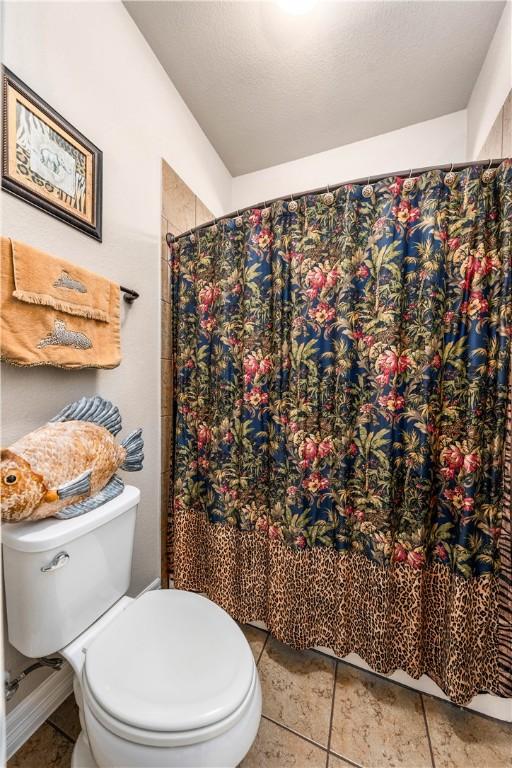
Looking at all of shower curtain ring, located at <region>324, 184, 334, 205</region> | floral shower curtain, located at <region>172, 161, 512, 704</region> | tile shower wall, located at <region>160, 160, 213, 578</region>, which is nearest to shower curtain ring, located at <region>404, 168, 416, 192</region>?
floral shower curtain, located at <region>172, 161, 512, 704</region>

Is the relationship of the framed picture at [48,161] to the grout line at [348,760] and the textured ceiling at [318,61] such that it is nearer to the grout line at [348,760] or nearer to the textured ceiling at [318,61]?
the textured ceiling at [318,61]

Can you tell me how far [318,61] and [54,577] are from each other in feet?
7.18

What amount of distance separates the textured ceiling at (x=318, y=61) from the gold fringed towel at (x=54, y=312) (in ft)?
3.80

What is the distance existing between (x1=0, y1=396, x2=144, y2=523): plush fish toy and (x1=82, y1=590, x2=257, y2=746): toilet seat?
0.37 metres

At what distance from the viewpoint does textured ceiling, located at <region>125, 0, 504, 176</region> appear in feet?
3.83

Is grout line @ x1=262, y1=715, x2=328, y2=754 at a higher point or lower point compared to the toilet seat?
lower

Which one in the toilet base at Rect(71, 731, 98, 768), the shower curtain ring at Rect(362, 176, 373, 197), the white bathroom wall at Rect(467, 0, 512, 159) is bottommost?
the toilet base at Rect(71, 731, 98, 768)

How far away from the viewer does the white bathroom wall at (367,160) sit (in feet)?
5.25

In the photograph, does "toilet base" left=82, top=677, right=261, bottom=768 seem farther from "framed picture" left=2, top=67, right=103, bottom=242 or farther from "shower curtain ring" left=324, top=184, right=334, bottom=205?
"shower curtain ring" left=324, top=184, right=334, bottom=205

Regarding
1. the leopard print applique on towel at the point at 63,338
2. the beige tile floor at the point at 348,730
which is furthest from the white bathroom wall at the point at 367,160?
the beige tile floor at the point at 348,730

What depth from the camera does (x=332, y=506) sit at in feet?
3.71

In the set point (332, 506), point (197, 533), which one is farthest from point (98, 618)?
point (332, 506)

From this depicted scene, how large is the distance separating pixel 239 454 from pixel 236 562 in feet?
1.61

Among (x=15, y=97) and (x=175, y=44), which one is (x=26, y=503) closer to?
(x=15, y=97)
